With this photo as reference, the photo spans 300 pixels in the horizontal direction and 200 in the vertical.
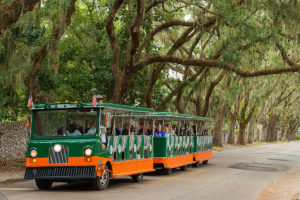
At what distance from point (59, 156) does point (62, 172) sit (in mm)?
428

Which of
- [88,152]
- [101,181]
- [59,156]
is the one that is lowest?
[101,181]

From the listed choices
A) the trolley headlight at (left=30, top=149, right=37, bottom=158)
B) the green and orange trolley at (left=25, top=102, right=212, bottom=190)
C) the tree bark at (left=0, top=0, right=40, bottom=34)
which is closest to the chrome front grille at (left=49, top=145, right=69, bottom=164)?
the green and orange trolley at (left=25, top=102, right=212, bottom=190)

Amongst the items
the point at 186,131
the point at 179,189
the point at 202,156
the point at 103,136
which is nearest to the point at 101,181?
the point at 103,136

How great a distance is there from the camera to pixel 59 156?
42.5ft

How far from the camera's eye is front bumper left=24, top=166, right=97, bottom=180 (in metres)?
12.7

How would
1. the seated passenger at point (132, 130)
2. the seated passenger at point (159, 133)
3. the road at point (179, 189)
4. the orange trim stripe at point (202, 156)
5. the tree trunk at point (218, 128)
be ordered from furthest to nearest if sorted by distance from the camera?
the tree trunk at point (218, 128), the orange trim stripe at point (202, 156), the seated passenger at point (159, 133), the seated passenger at point (132, 130), the road at point (179, 189)

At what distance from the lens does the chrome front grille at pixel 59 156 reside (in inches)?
508

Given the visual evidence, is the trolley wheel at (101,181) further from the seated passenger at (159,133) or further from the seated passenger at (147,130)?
the seated passenger at (159,133)

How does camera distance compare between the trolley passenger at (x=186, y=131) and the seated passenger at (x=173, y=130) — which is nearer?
the seated passenger at (x=173, y=130)

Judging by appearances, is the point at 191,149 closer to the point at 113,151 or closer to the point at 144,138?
the point at 144,138

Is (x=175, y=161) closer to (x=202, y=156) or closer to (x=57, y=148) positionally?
→ (x=202, y=156)

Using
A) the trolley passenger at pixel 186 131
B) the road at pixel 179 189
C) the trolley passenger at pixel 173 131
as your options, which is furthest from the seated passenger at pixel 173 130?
the road at pixel 179 189

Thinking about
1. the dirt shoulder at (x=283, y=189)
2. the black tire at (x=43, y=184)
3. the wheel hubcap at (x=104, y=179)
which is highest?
the wheel hubcap at (x=104, y=179)

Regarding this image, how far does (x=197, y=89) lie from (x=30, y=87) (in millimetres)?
17377
